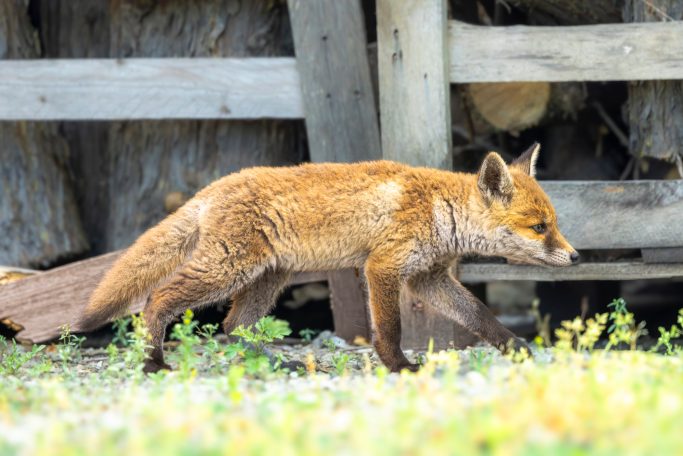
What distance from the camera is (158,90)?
6715 millimetres

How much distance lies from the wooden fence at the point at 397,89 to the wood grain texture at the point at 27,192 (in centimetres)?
67

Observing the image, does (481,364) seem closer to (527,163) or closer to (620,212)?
(527,163)

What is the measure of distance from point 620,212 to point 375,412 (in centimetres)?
375

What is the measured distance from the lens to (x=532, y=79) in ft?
20.8

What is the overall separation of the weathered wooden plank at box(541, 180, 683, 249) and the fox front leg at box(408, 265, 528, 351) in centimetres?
98

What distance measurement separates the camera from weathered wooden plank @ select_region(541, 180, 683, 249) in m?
6.38

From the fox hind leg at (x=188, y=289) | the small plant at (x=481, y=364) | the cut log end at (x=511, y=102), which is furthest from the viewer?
the cut log end at (x=511, y=102)

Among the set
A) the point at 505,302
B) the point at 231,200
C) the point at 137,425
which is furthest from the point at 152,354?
the point at 505,302

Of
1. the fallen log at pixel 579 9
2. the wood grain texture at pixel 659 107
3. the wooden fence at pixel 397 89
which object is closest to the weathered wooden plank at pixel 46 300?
the wooden fence at pixel 397 89

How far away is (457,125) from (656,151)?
6.55ft

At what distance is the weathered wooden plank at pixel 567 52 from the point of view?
20.3 feet

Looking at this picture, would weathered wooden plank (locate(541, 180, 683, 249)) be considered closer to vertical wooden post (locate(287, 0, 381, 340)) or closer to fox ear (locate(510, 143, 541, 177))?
fox ear (locate(510, 143, 541, 177))

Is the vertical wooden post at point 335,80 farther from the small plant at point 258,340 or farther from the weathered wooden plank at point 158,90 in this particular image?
the small plant at point 258,340

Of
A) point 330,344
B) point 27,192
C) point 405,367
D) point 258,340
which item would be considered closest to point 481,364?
point 405,367
